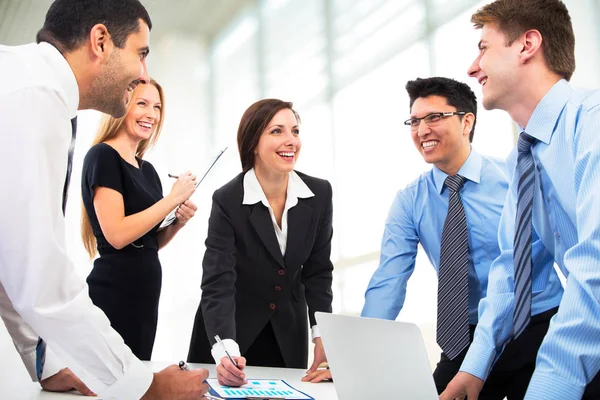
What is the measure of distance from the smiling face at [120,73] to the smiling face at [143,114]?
0.67m

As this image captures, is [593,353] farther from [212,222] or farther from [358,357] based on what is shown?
[212,222]

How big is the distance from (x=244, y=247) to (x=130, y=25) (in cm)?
83

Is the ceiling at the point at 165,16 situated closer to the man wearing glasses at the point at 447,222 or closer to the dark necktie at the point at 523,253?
the man wearing glasses at the point at 447,222

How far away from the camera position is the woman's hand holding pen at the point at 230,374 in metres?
1.47

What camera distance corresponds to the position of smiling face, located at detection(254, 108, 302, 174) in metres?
2.27

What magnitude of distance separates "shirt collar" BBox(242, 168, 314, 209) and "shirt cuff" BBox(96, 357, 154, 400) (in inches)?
42.1

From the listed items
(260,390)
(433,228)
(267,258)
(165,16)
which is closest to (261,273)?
(267,258)

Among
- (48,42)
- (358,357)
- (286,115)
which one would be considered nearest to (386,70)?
(286,115)

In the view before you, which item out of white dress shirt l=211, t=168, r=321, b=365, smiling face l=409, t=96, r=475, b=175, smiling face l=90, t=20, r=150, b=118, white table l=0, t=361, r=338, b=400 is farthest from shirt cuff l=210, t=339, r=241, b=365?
smiling face l=409, t=96, r=475, b=175

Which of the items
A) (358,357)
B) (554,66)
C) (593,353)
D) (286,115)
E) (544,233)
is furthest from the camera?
(286,115)

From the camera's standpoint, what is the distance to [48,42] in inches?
58.9

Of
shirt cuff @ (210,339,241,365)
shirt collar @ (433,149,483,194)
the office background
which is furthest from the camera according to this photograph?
the office background

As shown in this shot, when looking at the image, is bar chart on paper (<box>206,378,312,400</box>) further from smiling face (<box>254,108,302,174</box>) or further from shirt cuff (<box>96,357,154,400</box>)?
smiling face (<box>254,108,302,174</box>)

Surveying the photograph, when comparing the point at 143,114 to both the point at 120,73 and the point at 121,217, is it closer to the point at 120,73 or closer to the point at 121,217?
the point at 121,217
